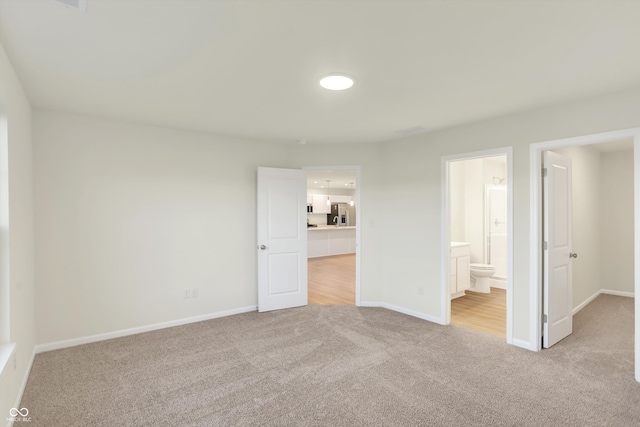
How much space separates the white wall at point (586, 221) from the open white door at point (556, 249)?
1002 mm

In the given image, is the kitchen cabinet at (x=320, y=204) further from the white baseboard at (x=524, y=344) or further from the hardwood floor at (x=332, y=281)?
the white baseboard at (x=524, y=344)

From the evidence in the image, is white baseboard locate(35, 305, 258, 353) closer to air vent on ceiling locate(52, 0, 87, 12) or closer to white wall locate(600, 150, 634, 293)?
air vent on ceiling locate(52, 0, 87, 12)

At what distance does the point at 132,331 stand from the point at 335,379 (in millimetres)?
2510

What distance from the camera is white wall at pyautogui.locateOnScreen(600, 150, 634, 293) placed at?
Answer: 5.44 m

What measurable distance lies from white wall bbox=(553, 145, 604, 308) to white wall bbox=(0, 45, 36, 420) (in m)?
5.64

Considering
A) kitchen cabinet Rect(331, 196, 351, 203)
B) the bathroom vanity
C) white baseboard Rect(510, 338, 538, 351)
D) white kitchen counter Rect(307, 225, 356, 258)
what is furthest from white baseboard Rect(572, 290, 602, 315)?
kitchen cabinet Rect(331, 196, 351, 203)

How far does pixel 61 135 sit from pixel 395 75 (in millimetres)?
3369

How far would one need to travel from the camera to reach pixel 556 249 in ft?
11.4

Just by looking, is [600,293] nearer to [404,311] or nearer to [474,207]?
[474,207]

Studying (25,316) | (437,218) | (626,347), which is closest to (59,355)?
(25,316)

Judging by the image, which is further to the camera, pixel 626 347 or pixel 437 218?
pixel 437 218

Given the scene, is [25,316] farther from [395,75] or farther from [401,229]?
[401,229]

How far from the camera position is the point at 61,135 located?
134 inches

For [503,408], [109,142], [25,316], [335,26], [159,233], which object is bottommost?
[503,408]
